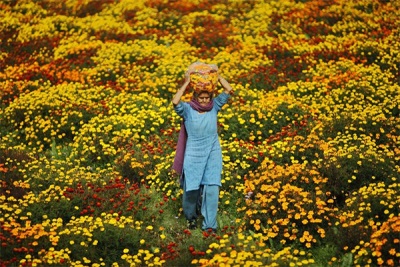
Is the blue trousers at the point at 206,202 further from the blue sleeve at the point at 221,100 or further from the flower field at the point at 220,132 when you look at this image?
the blue sleeve at the point at 221,100

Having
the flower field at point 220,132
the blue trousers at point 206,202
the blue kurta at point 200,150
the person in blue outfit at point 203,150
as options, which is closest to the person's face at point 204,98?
the person in blue outfit at point 203,150

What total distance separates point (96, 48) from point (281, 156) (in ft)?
27.3

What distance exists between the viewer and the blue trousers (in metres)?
10.7

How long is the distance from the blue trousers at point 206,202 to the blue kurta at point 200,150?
0.45 ft

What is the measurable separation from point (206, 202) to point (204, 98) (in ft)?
5.06

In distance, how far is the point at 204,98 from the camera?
10594 mm

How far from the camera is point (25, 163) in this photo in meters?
13.0

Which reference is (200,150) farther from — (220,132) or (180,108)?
(220,132)

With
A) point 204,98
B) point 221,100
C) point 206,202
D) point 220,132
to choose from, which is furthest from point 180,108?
point 220,132

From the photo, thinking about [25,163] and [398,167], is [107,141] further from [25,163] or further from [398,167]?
[398,167]

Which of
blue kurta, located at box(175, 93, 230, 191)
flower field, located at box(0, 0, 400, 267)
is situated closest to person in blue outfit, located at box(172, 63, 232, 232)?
blue kurta, located at box(175, 93, 230, 191)

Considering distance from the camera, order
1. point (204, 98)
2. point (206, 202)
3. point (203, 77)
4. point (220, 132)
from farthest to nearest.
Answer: point (220, 132), point (206, 202), point (204, 98), point (203, 77)

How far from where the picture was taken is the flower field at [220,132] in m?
10.4

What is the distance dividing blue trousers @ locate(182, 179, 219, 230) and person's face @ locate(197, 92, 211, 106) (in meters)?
1.24
